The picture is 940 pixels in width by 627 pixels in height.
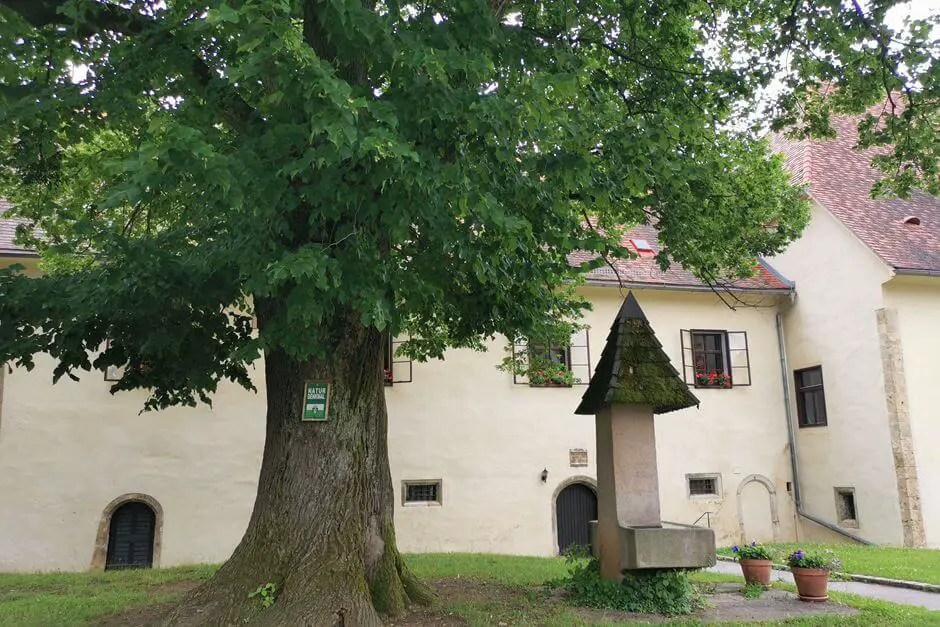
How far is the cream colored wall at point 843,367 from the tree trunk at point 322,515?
36.7 ft

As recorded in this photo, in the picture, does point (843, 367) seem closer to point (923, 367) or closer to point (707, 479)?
point (923, 367)

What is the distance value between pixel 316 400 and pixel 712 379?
11823 millimetres

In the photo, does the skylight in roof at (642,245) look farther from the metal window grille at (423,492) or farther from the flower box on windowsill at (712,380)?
the metal window grille at (423,492)

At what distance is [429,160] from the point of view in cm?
498

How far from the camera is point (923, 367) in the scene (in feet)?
48.8

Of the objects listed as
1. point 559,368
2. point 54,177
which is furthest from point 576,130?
point 559,368

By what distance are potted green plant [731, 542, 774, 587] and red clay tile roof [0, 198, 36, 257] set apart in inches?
446

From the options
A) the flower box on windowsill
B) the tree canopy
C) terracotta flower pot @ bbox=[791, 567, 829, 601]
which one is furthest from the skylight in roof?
terracotta flower pot @ bbox=[791, 567, 829, 601]

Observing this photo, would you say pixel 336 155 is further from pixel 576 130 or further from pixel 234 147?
pixel 576 130

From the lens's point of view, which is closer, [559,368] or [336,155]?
[336,155]

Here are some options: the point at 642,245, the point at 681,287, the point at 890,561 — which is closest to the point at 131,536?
the point at 681,287

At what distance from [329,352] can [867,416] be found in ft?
40.9

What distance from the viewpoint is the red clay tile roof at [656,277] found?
618 inches

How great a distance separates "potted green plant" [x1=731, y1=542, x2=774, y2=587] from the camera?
28.8 ft
